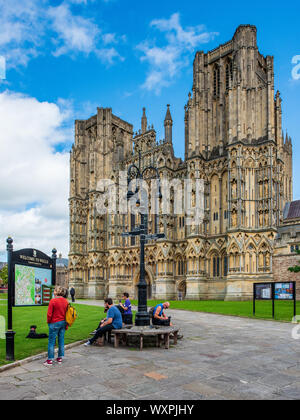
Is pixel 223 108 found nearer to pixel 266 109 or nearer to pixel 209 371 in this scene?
pixel 266 109

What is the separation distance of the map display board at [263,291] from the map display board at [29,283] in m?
10.9

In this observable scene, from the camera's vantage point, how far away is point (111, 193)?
5188cm

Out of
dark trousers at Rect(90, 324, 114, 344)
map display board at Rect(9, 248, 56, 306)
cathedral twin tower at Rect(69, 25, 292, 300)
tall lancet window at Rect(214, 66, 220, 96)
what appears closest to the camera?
map display board at Rect(9, 248, 56, 306)

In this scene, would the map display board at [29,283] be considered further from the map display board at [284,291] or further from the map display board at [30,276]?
the map display board at [284,291]

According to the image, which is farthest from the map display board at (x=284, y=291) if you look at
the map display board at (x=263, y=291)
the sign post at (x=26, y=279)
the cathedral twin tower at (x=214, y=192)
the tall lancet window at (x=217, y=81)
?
the tall lancet window at (x=217, y=81)

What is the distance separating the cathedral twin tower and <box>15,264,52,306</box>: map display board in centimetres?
2715

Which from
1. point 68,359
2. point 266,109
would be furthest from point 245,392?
point 266,109

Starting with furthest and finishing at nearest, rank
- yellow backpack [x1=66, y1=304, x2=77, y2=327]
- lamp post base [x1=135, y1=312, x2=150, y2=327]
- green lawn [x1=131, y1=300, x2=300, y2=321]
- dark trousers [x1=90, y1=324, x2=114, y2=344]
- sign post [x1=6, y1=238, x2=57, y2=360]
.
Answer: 1. green lawn [x1=131, y1=300, x2=300, y2=321]
2. lamp post base [x1=135, y1=312, x2=150, y2=327]
3. dark trousers [x1=90, y1=324, x2=114, y2=344]
4. sign post [x1=6, y1=238, x2=57, y2=360]
5. yellow backpack [x1=66, y1=304, x2=77, y2=327]

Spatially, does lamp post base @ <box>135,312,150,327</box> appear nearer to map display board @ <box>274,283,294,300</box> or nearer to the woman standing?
the woman standing

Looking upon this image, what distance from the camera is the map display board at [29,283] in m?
9.23

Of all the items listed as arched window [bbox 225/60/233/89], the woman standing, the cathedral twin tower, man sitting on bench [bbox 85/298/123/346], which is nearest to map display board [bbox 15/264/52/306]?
the woman standing

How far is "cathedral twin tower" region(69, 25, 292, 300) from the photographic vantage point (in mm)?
35719
